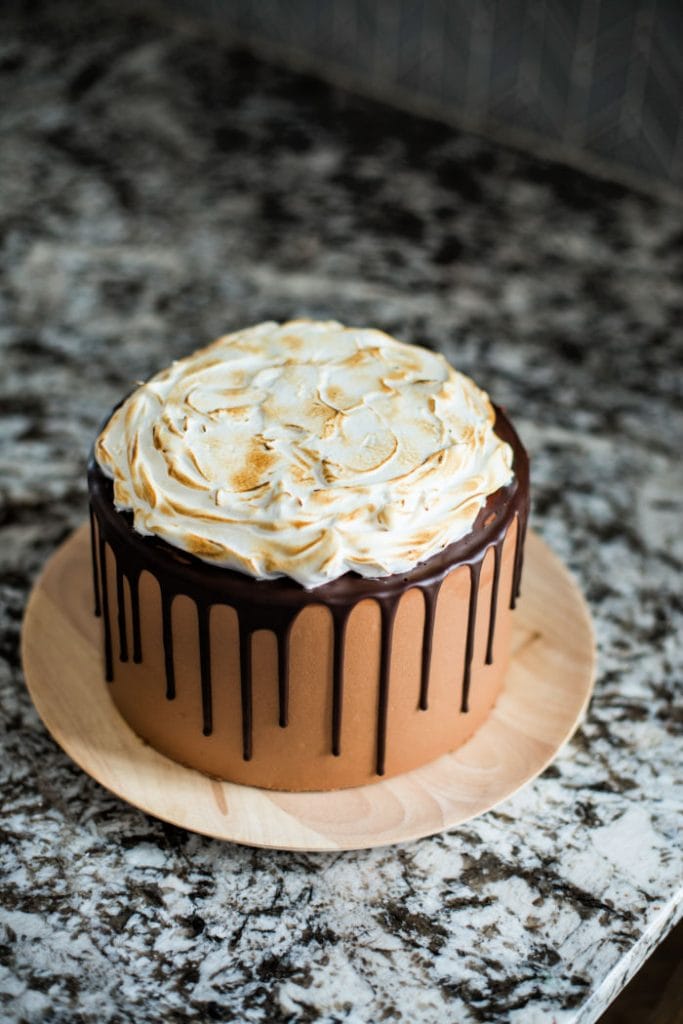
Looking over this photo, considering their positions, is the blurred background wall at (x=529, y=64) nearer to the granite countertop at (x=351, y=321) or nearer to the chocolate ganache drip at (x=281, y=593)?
the granite countertop at (x=351, y=321)

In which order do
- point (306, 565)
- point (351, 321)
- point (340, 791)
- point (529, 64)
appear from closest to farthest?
point (306, 565) < point (340, 791) < point (351, 321) < point (529, 64)

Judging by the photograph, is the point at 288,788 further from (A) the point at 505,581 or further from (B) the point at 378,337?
(B) the point at 378,337

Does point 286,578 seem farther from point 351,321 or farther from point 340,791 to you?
point 351,321

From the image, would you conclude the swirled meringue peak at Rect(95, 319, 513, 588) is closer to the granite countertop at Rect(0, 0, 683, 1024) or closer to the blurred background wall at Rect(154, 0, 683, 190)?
the granite countertop at Rect(0, 0, 683, 1024)

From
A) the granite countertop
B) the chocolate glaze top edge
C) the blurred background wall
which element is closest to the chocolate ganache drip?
the chocolate glaze top edge

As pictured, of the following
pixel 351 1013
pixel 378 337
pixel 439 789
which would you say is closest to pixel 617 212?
pixel 378 337

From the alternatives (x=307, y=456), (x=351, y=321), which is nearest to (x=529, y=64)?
(x=351, y=321)

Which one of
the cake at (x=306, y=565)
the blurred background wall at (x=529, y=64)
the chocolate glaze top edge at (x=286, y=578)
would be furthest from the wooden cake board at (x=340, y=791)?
the blurred background wall at (x=529, y=64)
